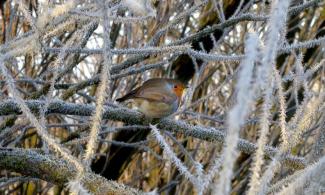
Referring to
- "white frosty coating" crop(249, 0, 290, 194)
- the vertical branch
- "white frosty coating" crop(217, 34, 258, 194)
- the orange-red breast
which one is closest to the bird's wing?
the orange-red breast

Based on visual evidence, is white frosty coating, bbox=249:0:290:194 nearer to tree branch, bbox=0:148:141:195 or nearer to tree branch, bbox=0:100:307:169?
tree branch, bbox=0:148:141:195

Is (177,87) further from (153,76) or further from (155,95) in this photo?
(153,76)

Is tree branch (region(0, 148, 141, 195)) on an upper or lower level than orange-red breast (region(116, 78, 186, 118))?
lower

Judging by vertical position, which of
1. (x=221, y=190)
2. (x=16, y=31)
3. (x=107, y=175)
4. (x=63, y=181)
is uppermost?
(x=16, y=31)

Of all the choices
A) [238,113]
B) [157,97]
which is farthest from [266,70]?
[157,97]

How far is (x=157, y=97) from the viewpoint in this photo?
3811 millimetres

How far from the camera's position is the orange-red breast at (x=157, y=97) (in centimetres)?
353

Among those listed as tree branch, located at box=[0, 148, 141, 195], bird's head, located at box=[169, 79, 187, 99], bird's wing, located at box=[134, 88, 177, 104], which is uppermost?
bird's head, located at box=[169, 79, 187, 99]

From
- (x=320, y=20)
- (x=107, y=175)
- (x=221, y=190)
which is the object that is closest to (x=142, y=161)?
(x=107, y=175)

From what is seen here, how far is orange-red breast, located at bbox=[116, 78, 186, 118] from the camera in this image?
11.6ft

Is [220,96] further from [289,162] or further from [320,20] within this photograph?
[289,162]

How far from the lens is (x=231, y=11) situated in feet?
14.2

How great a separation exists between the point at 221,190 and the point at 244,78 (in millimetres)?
160

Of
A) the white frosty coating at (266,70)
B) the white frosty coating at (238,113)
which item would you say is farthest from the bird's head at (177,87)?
the white frosty coating at (238,113)
